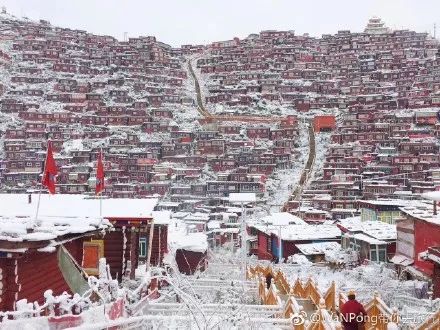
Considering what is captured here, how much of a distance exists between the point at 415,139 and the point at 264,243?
118 ft

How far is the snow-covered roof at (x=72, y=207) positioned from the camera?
15.2 m

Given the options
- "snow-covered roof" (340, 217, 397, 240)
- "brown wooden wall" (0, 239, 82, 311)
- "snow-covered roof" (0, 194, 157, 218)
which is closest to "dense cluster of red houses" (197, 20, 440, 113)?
"snow-covered roof" (340, 217, 397, 240)

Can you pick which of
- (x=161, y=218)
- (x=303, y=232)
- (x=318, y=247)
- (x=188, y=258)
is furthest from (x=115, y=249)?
(x=303, y=232)

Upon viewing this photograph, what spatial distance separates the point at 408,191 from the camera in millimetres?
60281

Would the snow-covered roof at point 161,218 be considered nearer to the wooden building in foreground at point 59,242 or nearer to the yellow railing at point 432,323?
the wooden building in foreground at point 59,242

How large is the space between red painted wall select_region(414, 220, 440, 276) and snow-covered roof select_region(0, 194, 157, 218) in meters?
12.9

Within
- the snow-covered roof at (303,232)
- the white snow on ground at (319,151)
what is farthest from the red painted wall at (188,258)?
the white snow on ground at (319,151)

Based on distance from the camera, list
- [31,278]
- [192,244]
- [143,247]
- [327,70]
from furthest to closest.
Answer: [327,70], [192,244], [143,247], [31,278]

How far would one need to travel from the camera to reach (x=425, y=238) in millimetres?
26125

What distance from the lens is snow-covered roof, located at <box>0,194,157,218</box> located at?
1517cm

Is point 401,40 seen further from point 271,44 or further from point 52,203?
point 52,203

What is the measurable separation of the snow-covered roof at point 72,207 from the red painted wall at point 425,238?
507 inches

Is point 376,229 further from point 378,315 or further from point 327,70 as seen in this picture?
point 327,70

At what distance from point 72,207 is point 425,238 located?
54.8 ft
